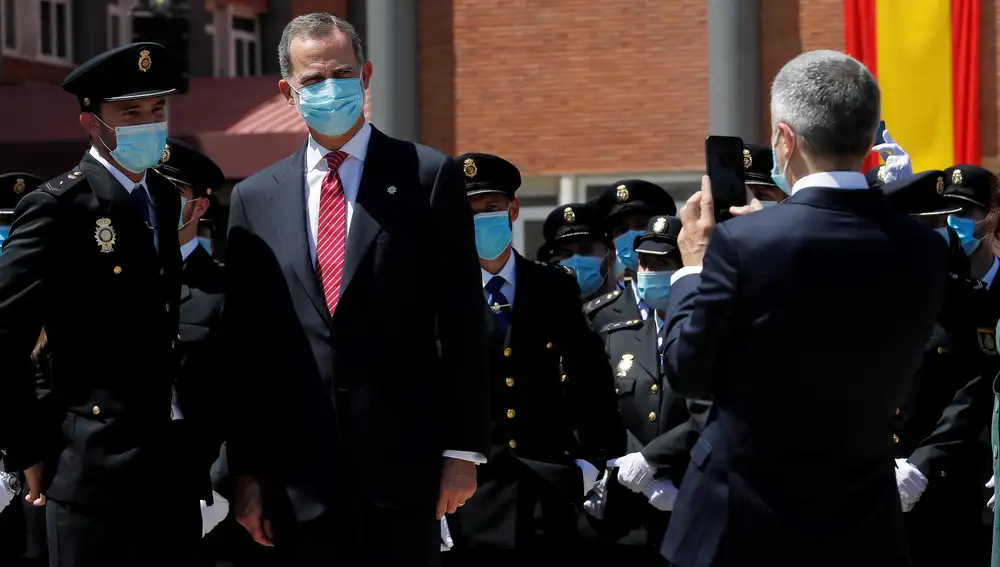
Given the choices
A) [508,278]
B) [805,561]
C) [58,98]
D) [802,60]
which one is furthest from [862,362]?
[58,98]

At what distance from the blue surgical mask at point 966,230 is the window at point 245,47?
1794 cm

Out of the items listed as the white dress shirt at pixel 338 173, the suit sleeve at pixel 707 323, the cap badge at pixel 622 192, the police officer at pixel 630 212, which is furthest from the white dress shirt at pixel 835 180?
the cap badge at pixel 622 192

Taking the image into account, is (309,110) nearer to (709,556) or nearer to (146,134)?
(146,134)

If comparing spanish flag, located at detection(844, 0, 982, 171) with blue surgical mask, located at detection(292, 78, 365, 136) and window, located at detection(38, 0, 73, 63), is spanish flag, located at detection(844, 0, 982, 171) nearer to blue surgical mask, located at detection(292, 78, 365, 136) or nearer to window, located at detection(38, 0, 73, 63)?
blue surgical mask, located at detection(292, 78, 365, 136)

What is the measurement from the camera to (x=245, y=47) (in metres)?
24.2

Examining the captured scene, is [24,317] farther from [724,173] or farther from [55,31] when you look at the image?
[55,31]

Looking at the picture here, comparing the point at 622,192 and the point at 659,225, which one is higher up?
the point at 622,192

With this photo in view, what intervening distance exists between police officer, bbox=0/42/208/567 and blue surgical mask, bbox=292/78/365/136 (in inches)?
27.3

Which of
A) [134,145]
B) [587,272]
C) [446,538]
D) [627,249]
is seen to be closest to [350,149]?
[134,145]

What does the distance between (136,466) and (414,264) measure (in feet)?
3.62

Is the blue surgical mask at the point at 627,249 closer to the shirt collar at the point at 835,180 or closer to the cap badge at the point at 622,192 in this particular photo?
the cap badge at the point at 622,192

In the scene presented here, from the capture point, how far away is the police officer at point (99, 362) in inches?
172

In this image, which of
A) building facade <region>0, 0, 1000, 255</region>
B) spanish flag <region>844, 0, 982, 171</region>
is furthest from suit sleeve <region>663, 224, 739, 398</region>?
building facade <region>0, 0, 1000, 255</region>

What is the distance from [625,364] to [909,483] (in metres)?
1.40
